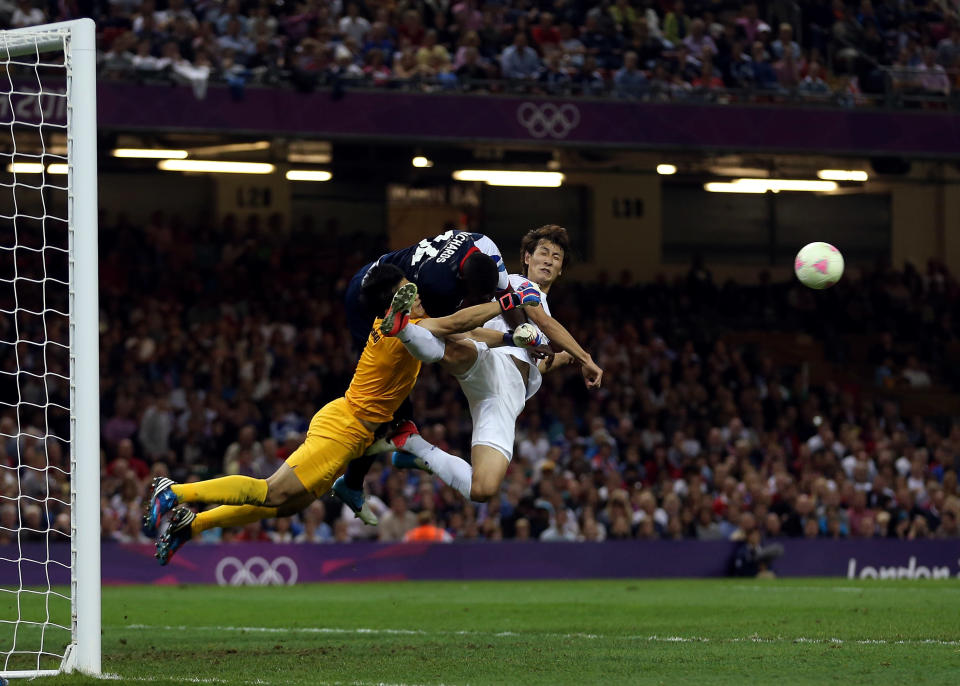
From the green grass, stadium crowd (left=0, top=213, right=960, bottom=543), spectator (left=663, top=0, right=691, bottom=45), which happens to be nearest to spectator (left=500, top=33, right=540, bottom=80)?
spectator (left=663, top=0, right=691, bottom=45)

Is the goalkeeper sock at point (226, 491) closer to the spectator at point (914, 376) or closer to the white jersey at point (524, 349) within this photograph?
the white jersey at point (524, 349)

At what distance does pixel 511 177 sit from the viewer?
29188mm

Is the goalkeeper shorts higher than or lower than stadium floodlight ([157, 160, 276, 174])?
lower

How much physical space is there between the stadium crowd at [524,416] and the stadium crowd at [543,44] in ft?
14.2

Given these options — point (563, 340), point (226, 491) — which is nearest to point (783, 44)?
point (563, 340)

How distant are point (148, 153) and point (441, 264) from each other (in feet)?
53.0

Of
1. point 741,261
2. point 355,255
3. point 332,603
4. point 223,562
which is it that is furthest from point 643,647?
point 741,261

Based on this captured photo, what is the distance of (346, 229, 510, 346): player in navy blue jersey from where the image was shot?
1009 cm

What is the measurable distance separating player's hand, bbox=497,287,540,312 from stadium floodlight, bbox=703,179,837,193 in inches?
788

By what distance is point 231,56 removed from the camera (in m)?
21.6

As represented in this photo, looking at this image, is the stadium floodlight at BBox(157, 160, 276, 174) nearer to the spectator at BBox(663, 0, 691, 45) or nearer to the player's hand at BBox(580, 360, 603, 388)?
the spectator at BBox(663, 0, 691, 45)

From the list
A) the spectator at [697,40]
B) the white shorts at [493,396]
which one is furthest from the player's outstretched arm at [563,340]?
the spectator at [697,40]

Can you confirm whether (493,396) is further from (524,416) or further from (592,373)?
(524,416)

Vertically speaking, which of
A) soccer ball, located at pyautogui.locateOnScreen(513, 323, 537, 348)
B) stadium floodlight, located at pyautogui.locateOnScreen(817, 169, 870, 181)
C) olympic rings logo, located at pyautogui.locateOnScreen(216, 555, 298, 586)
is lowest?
olympic rings logo, located at pyautogui.locateOnScreen(216, 555, 298, 586)
